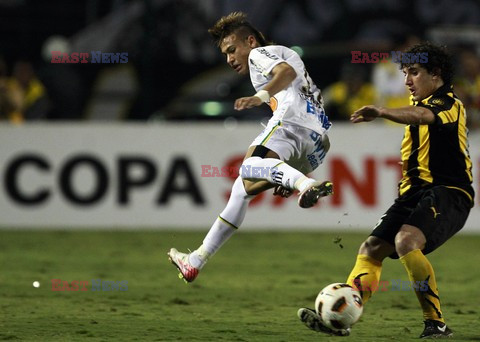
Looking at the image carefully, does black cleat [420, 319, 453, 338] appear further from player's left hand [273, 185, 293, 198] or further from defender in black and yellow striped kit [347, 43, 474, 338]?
player's left hand [273, 185, 293, 198]

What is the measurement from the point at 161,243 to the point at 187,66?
732 centimetres

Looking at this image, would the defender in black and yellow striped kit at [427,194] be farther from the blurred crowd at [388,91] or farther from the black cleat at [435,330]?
the blurred crowd at [388,91]

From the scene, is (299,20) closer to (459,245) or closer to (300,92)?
(459,245)

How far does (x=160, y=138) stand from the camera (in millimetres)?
15008

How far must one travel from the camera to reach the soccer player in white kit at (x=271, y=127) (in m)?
7.70

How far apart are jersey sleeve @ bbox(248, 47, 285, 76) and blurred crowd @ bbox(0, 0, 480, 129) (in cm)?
832

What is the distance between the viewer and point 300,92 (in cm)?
806

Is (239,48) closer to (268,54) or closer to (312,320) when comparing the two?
(268,54)

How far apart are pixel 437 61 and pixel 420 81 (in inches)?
7.0

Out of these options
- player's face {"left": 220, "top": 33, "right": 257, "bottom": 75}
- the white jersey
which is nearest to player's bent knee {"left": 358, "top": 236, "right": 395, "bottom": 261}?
the white jersey

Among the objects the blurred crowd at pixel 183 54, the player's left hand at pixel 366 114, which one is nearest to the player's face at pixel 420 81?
the player's left hand at pixel 366 114

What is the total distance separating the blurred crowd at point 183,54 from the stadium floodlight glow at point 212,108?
0.02 meters

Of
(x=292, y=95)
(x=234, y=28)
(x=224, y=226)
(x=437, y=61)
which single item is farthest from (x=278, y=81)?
(x=224, y=226)

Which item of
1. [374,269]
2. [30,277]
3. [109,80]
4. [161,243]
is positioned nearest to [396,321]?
[374,269]
